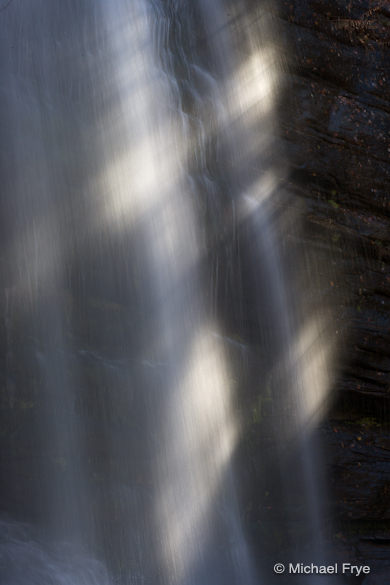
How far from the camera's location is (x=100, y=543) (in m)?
4.73

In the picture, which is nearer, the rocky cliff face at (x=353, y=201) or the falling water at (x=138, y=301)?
the falling water at (x=138, y=301)

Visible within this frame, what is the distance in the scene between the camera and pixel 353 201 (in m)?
6.17

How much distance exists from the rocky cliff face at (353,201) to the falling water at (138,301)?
1.58 feet

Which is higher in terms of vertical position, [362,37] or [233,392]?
[362,37]

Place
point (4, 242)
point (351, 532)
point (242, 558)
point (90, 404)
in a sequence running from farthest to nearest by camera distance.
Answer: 1. point (351, 532)
2. point (242, 558)
3. point (90, 404)
4. point (4, 242)

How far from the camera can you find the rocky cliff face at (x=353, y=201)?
18.6 ft

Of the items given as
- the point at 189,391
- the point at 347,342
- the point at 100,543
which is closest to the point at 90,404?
the point at 189,391

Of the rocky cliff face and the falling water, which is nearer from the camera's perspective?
the falling water

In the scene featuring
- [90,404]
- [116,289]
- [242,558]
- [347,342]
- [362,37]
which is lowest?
[242,558]

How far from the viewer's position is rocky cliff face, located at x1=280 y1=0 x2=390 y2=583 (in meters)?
5.67

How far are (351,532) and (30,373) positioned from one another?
4.14 meters

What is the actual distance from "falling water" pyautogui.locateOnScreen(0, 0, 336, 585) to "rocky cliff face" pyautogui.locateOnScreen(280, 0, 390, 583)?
48cm

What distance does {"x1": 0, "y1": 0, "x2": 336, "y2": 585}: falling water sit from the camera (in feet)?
15.1

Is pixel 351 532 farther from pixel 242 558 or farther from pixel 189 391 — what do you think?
pixel 189 391
